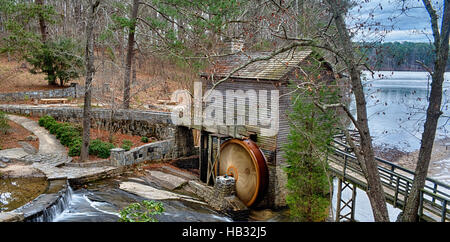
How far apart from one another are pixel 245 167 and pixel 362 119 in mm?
8929

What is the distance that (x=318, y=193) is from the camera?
11742 millimetres

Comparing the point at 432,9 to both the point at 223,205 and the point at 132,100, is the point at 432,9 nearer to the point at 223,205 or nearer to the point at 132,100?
the point at 223,205

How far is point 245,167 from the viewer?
15133mm

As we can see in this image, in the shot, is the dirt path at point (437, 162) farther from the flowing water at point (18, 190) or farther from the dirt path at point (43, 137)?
the flowing water at point (18, 190)

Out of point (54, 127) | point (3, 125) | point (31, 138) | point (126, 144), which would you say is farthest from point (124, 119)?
point (3, 125)

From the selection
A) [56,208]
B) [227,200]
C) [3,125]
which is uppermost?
[3,125]

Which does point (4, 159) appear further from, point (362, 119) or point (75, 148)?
point (362, 119)

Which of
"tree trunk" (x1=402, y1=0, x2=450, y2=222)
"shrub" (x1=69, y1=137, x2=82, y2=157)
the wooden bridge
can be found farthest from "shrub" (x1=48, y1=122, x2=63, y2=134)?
"tree trunk" (x1=402, y1=0, x2=450, y2=222)

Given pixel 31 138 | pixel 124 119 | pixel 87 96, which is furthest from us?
pixel 124 119

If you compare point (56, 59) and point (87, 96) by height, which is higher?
point (56, 59)

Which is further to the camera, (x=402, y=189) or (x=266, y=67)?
(x=266, y=67)

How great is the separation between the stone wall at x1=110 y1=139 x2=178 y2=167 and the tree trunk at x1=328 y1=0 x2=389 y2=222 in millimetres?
12190

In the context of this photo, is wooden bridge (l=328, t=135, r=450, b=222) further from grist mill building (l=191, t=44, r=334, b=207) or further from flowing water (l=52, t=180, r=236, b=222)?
flowing water (l=52, t=180, r=236, b=222)

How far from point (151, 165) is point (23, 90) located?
642 inches
